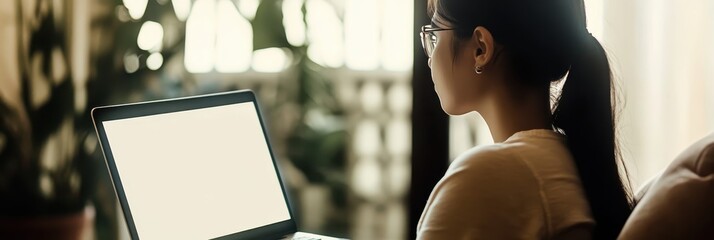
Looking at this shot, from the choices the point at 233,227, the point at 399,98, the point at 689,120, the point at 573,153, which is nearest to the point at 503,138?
the point at 573,153

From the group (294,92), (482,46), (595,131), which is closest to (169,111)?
(482,46)

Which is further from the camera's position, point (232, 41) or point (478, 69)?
point (232, 41)

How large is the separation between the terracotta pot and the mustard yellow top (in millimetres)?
1754

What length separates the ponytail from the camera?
3.86 feet

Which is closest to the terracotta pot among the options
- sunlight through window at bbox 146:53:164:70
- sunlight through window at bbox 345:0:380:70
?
sunlight through window at bbox 146:53:164:70

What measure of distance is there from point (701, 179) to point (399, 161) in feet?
6.15

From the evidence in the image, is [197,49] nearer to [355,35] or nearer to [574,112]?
[355,35]

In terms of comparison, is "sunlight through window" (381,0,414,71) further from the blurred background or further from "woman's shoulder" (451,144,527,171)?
"woman's shoulder" (451,144,527,171)

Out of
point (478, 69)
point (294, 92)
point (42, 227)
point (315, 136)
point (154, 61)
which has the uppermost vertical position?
point (478, 69)

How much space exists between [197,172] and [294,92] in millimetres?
1397

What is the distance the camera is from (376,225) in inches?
116

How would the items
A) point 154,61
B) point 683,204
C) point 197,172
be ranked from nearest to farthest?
1. point 683,204
2. point 197,172
3. point 154,61

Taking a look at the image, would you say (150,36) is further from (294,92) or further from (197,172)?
(197,172)

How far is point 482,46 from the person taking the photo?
1184mm
